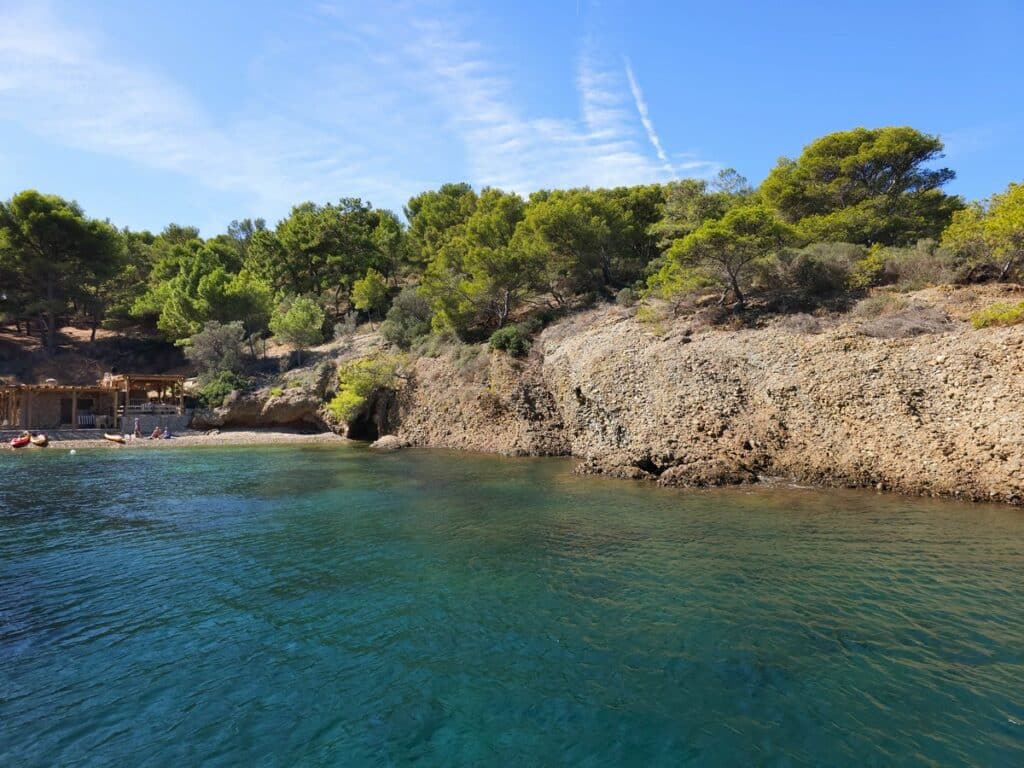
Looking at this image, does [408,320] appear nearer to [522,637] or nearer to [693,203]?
[693,203]

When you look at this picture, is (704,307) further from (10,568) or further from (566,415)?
(10,568)

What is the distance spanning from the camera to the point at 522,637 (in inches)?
315

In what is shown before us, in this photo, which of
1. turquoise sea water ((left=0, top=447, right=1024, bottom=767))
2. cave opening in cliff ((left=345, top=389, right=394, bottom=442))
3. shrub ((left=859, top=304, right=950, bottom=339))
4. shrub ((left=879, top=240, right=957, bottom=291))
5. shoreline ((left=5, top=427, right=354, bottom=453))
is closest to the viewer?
turquoise sea water ((left=0, top=447, right=1024, bottom=767))

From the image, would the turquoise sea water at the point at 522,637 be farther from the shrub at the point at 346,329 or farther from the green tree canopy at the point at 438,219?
the green tree canopy at the point at 438,219

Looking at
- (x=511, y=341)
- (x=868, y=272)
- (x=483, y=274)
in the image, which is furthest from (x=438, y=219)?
(x=868, y=272)

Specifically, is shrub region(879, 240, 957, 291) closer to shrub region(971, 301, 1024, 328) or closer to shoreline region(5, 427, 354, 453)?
shrub region(971, 301, 1024, 328)

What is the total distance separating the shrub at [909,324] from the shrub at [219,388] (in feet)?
129

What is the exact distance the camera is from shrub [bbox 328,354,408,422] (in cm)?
3597

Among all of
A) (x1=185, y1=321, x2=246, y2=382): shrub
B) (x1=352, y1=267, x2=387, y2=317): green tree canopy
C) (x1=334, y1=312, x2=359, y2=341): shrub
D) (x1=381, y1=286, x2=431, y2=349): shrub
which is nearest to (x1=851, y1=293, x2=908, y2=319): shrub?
(x1=381, y1=286, x2=431, y2=349): shrub

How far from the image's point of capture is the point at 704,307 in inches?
1077

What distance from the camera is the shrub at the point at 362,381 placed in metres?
36.0

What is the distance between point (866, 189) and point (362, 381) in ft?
103

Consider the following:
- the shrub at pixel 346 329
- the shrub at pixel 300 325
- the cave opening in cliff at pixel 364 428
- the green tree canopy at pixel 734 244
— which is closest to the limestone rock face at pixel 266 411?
the cave opening in cliff at pixel 364 428

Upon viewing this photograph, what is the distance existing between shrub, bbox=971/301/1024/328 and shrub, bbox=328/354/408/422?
29.1 m
